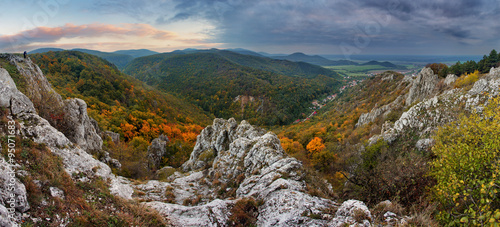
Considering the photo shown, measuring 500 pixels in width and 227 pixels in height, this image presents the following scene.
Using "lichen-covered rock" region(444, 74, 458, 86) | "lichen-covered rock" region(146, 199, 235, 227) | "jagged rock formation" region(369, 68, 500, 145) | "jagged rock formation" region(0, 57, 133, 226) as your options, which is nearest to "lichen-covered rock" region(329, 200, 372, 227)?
"lichen-covered rock" region(146, 199, 235, 227)

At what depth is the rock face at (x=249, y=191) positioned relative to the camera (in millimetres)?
9500

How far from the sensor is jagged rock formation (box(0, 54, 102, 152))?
1806 centimetres

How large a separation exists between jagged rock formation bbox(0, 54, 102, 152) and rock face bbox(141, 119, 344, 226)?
32.9 feet

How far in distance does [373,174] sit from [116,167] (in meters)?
26.0

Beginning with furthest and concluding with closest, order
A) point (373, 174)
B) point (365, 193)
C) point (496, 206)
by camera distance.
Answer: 1. point (373, 174)
2. point (365, 193)
3. point (496, 206)

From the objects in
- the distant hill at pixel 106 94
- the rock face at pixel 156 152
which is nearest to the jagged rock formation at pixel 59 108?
the rock face at pixel 156 152

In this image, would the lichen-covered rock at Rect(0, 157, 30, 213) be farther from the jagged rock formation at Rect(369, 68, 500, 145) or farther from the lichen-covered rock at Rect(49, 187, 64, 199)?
the jagged rock formation at Rect(369, 68, 500, 145)

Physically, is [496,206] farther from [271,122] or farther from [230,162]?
[271,122]

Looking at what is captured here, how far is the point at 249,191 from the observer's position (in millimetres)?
13289

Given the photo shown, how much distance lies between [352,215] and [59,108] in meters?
27.1

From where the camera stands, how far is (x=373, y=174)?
13.1 metres

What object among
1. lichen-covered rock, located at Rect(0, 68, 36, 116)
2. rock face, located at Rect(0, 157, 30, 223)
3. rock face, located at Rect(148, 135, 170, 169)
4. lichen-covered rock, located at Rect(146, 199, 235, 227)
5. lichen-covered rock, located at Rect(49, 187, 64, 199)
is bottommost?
rock face, located at Rect(148, 135, 170, 169)

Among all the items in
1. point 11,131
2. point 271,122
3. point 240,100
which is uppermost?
point 11,131

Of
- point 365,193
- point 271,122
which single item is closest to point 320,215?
point 365,193
